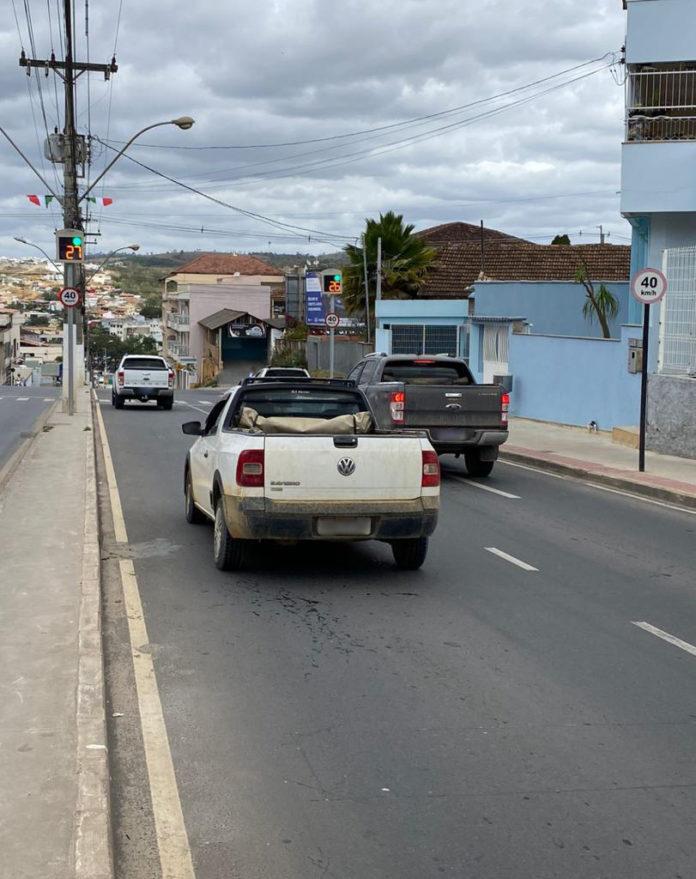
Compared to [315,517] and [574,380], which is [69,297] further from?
[315,517]

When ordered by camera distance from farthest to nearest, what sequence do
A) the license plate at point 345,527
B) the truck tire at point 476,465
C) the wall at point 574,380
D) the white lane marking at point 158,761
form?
the wall at point 574,380 < the truck tire at point 476,465 < the license plate at point 345,527 < the white lane marking at point 158,761

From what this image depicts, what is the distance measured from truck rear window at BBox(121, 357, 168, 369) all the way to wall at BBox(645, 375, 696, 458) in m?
21.4

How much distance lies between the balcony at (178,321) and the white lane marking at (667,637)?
98.0 meters

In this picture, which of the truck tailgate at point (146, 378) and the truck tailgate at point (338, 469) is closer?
the truck tailgate at point (338, 469)

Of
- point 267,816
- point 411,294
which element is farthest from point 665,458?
point 411,294

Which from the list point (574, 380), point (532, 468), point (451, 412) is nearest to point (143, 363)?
point (574, 380)

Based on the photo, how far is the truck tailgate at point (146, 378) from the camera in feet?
125

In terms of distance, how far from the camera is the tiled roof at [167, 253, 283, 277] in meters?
117

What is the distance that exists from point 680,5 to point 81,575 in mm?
20853

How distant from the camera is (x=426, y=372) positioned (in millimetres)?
19438

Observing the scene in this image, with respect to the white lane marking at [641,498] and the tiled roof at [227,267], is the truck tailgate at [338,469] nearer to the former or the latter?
the white lane marking at [641,498]

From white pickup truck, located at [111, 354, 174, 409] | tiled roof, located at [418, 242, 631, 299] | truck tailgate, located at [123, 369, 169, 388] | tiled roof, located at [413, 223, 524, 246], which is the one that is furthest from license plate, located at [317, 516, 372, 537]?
tiled roof, located at [413, 223, 524, 246]

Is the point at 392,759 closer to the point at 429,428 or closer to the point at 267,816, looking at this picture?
the point at 267,816

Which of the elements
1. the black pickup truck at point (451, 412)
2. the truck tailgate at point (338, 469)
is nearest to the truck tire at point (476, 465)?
the black pickup truck at point (451, 412)
